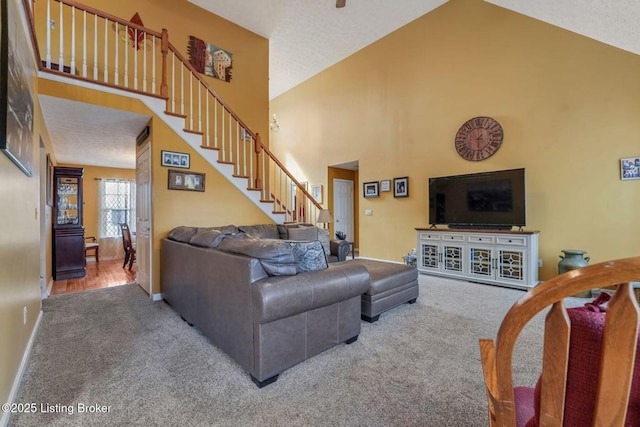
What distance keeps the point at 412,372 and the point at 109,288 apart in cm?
423

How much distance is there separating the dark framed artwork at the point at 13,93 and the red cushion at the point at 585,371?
90.5 inches

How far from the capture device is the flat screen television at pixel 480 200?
4062 millimetres

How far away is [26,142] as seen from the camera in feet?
6.64

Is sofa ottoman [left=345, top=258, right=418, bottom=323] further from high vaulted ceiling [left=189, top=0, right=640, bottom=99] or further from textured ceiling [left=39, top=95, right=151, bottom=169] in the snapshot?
textured ceiling [left=39, top=95, right=151, bottom=169]

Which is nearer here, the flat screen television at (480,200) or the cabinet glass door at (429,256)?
the flat screen television at (480,200)

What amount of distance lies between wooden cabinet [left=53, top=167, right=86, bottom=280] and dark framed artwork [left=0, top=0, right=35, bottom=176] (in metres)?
3.37

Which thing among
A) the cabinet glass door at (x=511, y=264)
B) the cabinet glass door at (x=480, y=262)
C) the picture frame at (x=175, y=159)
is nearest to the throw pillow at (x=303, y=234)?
the picture frame at (x=175, y=159)

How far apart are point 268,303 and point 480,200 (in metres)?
3.95

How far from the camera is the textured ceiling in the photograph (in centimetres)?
324

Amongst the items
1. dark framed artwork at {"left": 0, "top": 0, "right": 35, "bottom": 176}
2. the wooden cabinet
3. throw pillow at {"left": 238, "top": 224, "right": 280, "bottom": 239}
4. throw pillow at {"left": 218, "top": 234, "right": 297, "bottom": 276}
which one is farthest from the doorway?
dark framed artwork at {"left": 0, "top": 0, "right": 35, "bottom": 176}

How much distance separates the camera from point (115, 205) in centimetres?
722

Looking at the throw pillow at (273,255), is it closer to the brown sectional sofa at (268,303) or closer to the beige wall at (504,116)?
the brown sectional sofa at (268,303)

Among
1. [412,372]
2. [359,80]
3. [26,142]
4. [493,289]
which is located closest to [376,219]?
[493,289]

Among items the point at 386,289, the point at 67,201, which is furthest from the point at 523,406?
the point at 67,201
